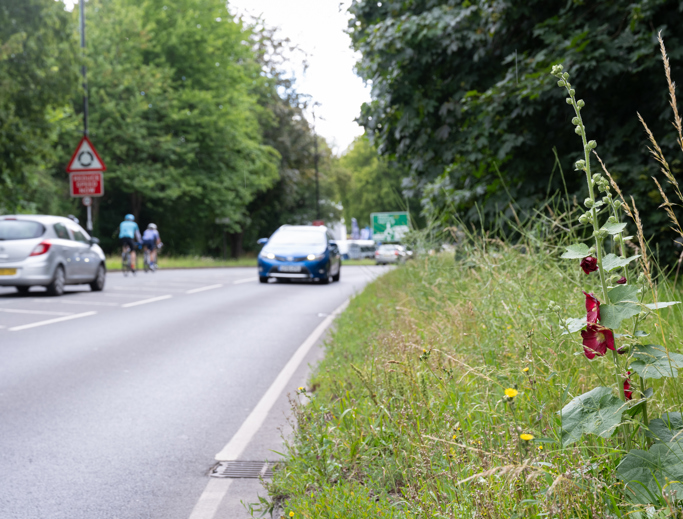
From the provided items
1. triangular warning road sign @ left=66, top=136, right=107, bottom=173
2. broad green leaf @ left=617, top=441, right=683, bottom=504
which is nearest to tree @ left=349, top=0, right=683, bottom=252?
broad green leaf @ left=617, top=441, right=683, bottom=504

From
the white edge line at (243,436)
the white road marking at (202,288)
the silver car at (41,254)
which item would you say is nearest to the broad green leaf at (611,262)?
the white edge line at (243,436)

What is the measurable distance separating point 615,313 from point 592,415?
37 centimetres

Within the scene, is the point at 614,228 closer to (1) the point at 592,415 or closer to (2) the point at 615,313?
(2) the point at 615,313

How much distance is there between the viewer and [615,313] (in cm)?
254

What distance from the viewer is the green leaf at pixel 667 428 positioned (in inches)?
96.5

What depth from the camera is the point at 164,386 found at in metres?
6.66

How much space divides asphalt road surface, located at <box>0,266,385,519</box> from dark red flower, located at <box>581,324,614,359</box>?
219 cm

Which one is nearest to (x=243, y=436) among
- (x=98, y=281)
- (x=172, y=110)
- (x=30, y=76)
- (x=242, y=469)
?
(x=242, y=469)

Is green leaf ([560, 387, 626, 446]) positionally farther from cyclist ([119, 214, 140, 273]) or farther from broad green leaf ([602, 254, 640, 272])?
cyclist ([119, 214, 140, 273])

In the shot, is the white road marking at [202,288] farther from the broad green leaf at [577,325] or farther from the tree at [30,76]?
the broad green leaf at [577,325]

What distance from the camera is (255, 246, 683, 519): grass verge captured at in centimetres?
263

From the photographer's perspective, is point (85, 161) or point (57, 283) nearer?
point (57, 283)

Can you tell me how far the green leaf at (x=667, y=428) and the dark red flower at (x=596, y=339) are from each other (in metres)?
0.31

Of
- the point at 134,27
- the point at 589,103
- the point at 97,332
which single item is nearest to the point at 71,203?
the point at 134,27
